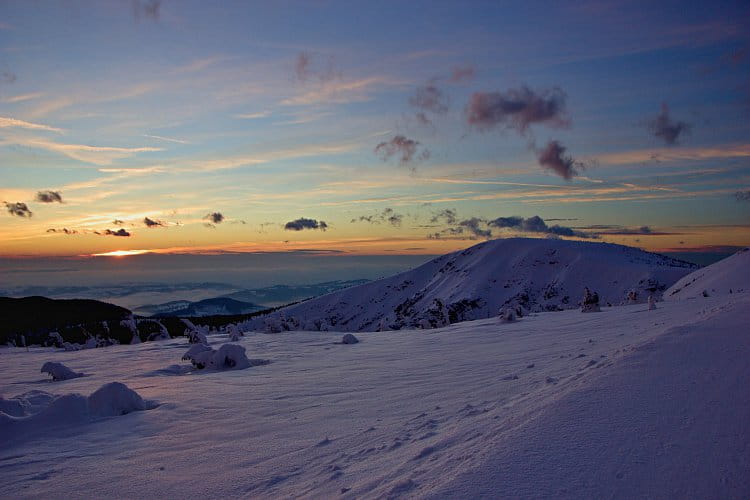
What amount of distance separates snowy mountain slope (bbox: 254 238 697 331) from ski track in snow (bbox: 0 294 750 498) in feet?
179

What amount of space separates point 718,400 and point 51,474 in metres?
6.66

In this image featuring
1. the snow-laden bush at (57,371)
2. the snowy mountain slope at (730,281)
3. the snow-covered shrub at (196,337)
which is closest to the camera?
the snow-laden bush at (57,371)

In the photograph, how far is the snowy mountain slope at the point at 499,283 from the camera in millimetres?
71688

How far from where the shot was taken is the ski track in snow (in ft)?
10.6

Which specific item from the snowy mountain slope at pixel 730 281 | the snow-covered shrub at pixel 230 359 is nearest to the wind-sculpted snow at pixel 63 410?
the snow-covered shrub at pixel 230 359

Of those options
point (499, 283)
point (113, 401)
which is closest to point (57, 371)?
point (113, 401)

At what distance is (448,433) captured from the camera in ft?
15.2

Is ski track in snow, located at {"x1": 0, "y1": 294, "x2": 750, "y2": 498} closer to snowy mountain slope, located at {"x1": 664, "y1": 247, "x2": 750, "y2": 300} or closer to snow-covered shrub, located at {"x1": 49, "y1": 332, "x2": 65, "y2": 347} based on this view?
snowy mountain slope, located at {"x1": 664, "y1": 247, "x2": 750, "y2": 300}

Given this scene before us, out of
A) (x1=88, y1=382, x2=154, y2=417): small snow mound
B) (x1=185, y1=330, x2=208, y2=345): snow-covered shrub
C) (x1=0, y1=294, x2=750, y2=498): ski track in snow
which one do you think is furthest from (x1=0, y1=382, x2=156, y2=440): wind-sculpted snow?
(x1=185, y1=330, x2=208, y2=345): snow-covered shrub

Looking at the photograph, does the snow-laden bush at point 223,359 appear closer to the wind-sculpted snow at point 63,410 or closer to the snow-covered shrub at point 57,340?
the wind-sculpted snow at point 63,410

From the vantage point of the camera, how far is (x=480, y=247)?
105500 millimetres

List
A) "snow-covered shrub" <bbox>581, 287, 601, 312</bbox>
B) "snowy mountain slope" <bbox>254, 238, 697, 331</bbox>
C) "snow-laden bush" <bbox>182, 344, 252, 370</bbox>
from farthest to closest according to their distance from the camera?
"snowy mountain slope" <bbox>254, 238, 697, 331</bbox>
"snow-covered shrub" <bbox>581, 287, 601, 312</bbox>
"snow-laden bush" <bbox>182, 344, 252, 370</bbox>

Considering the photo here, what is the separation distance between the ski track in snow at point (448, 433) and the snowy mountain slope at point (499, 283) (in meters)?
54.7

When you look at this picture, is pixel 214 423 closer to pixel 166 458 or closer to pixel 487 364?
pixel 166 458
